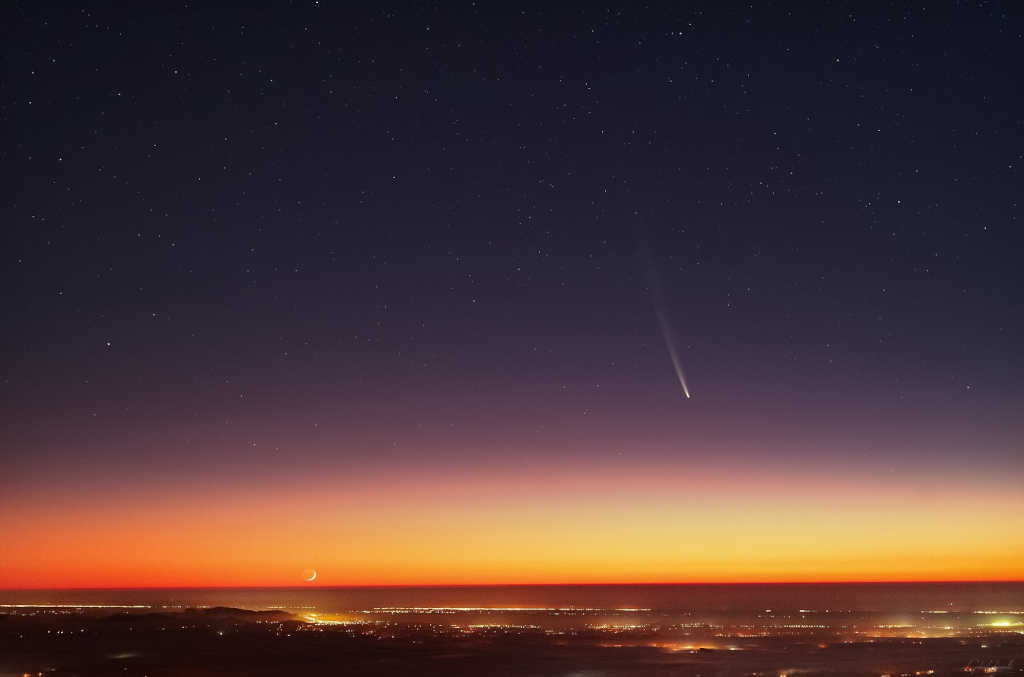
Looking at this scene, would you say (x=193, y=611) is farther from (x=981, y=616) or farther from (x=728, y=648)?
(x=981, y=616)

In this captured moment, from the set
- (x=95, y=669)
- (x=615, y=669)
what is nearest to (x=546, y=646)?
(x=615, y=669)

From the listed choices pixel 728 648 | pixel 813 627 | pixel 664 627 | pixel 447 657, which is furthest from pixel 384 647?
pixel 813 627

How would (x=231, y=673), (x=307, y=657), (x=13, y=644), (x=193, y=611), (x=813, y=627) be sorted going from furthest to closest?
(x=193, y=611), (x=813, y=627), (x=13, y=644), (x=307, y=657), (x=231, y=673)

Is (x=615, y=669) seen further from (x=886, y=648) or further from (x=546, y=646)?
(x=886, y=648)

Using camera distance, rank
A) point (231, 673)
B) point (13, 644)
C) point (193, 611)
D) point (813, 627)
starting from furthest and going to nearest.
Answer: point (193, 611) → point (813, 627) → point (13, 644) → point (231, 673)

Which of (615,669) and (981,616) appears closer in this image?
(615,669)

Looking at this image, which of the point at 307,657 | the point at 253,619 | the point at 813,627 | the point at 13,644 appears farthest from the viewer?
the point at 253,619
